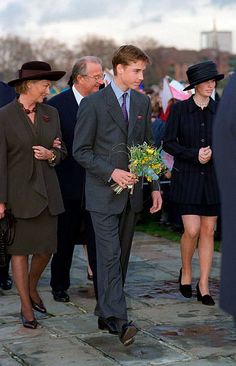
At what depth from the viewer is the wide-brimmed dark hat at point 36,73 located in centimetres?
608

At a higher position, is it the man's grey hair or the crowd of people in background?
the man's grey hair

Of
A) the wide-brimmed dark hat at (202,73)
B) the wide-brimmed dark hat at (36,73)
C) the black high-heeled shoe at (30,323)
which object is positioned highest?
the wide-brimmed dark hat at (36,73)

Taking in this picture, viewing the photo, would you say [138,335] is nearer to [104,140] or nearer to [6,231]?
[6,231]

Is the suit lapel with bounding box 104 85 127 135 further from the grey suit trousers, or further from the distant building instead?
the distant building

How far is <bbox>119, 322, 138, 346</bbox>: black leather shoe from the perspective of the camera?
5.42 m

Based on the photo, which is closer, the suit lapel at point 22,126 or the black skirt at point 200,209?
the suit lapel at point 22,126

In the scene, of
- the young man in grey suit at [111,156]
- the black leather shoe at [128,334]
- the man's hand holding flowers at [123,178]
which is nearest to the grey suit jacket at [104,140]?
the young man in grey suit at [111,156]

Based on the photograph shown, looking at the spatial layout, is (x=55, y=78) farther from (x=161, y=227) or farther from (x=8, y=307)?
(x=161, y=227)

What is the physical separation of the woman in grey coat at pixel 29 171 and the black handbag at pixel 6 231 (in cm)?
3

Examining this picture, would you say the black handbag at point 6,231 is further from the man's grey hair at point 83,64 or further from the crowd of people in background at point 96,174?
the man's grey hair at point 83,64

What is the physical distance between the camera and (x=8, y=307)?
22.0ft

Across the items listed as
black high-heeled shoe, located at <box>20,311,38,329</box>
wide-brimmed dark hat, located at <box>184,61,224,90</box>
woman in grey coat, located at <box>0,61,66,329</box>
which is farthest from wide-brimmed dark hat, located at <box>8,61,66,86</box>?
black high-heeled shoe, located at <box>20,311,38,329</box>

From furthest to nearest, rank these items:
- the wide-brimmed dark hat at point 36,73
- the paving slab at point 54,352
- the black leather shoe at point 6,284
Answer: the black leather shoe at point 6,284 → the wide-brimmed dark hat at point 36,73 → the paving slab at point 54,352

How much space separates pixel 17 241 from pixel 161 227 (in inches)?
235
